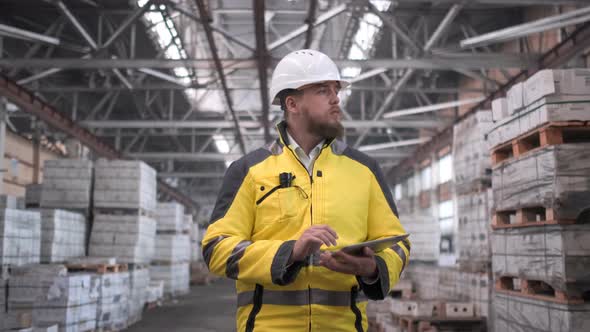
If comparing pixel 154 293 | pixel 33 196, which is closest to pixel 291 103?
pixel 33 196

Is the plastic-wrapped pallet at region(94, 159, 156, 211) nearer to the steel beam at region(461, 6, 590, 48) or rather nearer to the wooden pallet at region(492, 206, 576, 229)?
the steel beam at region(461, 6, 590, 48)

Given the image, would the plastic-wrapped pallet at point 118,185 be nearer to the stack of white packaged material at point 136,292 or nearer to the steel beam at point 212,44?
the stack of white packaged material at point 136,292

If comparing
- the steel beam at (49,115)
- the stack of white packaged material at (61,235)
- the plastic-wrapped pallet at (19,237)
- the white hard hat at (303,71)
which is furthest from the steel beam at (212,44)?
the white hard hat at (303,71)

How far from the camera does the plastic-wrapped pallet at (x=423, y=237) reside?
1666cm

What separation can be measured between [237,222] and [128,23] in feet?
30.3

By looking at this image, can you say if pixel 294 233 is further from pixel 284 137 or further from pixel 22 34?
pixel 22 34

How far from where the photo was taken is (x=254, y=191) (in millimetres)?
2459

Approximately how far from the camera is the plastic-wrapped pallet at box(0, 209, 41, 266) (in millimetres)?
8445

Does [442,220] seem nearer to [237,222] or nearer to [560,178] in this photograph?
[560,178]

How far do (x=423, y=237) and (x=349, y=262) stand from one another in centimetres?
1524

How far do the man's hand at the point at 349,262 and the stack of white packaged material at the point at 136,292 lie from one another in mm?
9723

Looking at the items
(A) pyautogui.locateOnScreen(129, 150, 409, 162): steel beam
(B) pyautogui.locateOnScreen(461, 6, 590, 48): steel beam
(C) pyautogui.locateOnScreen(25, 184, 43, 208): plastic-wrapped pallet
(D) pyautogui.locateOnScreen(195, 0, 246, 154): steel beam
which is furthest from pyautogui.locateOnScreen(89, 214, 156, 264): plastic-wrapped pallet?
(A) pyautogui.locateOnScreen(129, 150, 409, 162): steel beam

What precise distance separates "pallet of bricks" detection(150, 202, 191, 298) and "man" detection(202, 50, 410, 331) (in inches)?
589

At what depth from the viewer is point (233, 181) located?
248 centimetres
